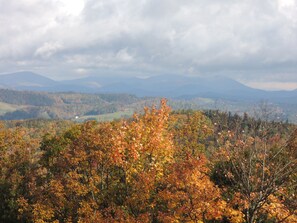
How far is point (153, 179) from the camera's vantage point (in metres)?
28.5

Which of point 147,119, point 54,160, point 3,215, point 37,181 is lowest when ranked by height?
point 3,215

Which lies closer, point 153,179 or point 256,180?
point 153,179

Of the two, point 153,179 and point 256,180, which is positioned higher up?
point 256,180

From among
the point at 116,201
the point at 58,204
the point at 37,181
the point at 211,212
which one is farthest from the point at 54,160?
the point at 211,212

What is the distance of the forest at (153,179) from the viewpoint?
24719 millimetres

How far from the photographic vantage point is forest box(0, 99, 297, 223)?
81.1ft

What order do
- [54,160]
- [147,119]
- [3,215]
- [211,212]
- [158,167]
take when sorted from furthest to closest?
[3,215]
[54,160]
[147,119]
[158,167]
[211,212]

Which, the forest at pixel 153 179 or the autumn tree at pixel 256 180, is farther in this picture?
the forest at pixel 153 179

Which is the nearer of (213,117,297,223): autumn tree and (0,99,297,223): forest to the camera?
(213,117,297,223): autumn tree

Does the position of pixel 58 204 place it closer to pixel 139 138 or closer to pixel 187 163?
pixel 139 138

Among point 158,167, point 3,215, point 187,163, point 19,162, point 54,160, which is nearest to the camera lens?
point 187,163

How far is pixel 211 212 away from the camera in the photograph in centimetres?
2386

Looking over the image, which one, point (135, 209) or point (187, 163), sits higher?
point (187, 163)

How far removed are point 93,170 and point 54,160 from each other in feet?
34.7
